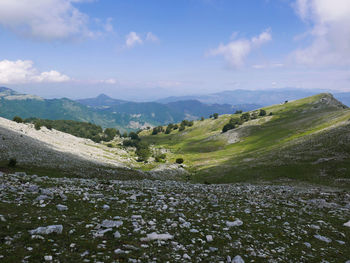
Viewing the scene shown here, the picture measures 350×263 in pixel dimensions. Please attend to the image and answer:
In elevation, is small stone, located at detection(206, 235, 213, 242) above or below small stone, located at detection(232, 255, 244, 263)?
below

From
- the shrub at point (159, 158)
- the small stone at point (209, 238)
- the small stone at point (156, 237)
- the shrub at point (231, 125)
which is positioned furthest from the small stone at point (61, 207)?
the shrub at point (231, 125)

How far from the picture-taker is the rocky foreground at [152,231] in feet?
26.5

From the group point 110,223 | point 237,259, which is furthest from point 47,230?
point 237,259

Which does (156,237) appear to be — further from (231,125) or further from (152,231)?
(231,125)

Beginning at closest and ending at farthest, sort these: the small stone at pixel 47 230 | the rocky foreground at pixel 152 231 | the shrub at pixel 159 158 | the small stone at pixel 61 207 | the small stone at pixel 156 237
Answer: the rocky foreground at pixel 152 231, the small stone at pixel 47 230, the small stone at pixel 156 237, the small stone at pixel 61 207, the shrub at pixel 159 158

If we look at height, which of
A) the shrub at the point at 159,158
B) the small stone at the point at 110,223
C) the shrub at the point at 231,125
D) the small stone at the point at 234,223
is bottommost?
the shrub at the point at 159,158

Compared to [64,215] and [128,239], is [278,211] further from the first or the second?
[64,215]

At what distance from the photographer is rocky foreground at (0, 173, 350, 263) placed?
806 centimetres

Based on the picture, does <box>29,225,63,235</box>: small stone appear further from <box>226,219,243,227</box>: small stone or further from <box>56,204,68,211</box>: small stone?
<box>226,219,243,227</box>: small stone

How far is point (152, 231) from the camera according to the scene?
34.6 ft

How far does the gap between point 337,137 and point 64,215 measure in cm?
6731

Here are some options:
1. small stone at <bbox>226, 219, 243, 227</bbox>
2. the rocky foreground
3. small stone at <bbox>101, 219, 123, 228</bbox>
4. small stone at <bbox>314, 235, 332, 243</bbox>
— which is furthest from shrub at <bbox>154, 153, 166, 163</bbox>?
small stone at <bbox>101, 219, 123, 228</bbox>

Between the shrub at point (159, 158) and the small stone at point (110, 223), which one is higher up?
the small stone at point (110, 223)

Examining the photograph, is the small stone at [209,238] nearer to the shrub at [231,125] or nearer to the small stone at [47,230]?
the small stone at [47,230]
